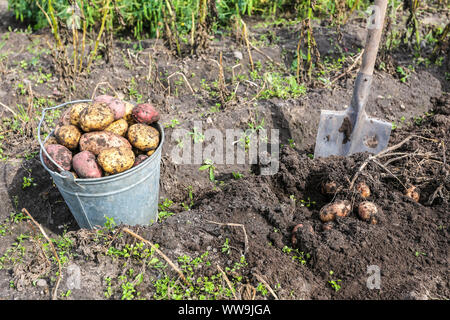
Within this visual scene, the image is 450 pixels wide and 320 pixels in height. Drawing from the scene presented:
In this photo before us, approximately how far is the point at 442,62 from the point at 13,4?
521 cm

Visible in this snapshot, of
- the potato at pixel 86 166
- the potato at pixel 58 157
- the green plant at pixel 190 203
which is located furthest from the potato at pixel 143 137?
the green plant at pixel 190 203

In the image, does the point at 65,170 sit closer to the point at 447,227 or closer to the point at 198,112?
the point at 198,112

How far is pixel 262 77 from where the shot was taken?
3979 mm

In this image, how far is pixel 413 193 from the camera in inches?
112

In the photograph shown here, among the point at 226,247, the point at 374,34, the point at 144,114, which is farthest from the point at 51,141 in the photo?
the point at 374,34

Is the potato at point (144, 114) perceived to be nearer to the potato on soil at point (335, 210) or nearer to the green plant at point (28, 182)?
the green plant at point (28, 182)

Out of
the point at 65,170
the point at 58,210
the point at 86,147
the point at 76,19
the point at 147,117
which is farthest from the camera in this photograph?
the point at 76,19

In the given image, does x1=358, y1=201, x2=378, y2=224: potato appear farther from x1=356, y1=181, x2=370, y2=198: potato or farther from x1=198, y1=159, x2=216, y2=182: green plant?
x1=198, y1=159, x2=216, y2=182: green plant

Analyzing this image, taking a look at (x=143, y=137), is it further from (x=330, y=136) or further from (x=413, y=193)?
(x=413, y=193)

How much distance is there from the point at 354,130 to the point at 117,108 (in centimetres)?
198

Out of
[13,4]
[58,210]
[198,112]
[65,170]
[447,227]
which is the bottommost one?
[58,210]

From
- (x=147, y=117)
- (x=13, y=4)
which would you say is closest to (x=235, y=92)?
(x=147, y=117)

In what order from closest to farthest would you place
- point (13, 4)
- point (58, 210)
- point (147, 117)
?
point (147, 117), point (58, 210), point (13, 4)

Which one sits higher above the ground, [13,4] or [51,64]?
[13,4]
